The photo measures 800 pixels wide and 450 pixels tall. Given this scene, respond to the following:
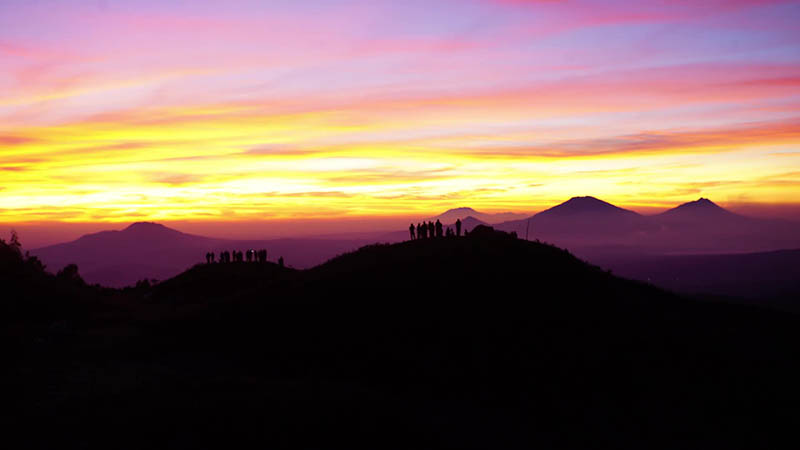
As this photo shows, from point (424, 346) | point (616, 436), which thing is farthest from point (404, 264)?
point (616, 436)

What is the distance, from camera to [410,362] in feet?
98.5

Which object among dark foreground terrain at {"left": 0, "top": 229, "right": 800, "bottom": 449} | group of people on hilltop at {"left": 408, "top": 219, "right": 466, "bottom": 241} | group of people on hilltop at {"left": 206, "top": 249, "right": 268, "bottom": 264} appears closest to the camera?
dark foreground terrain at {"left": 0, "top": 229, "right": 800, "bottom": 449}

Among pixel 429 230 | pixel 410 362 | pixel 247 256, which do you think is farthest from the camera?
pixel 247 256

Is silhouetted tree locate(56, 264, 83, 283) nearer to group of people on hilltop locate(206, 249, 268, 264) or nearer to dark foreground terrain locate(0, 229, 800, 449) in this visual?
dark foreground terrain locate(0, 229, 800, 449)

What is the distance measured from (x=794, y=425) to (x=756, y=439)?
3.23 metres

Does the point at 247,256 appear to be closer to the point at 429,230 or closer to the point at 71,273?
the point at 71,273

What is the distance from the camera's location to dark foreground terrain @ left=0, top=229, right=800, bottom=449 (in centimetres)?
2178

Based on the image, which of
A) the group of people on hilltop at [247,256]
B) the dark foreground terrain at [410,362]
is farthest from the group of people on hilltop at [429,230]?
the group of people on hilltop at [247,256]

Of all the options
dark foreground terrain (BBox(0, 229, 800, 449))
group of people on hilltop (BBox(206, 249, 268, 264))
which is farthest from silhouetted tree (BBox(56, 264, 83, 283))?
group of people on hilltop (BBox(206, 249, 268, 264))

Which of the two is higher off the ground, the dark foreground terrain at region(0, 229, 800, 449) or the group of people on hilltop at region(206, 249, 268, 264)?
the group of people on hilltop at region(206, 249, 268, 264)

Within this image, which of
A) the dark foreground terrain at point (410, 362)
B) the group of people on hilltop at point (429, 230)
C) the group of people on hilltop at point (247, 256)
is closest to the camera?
the dark foreground terrain at point (410, 362)

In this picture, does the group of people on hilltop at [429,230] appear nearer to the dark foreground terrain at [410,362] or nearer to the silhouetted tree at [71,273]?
the dark foreground terrain at [410,362]

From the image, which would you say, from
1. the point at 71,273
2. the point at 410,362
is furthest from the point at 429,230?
the point at 71,273

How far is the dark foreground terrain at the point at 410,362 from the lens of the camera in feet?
71.5
